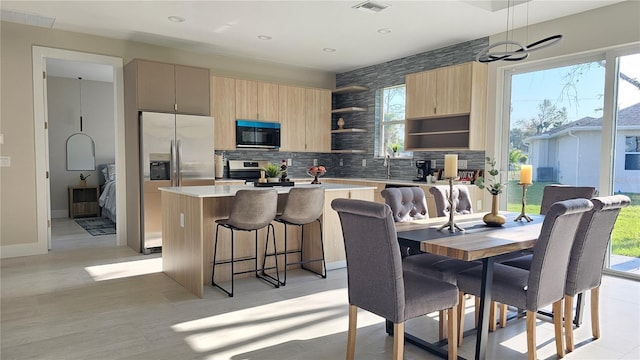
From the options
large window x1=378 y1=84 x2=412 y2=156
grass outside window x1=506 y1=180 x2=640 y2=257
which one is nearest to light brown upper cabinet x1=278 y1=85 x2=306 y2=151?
large window x1=378 y1=84 x2=412 y2=156

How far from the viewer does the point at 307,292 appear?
3627 millimetres

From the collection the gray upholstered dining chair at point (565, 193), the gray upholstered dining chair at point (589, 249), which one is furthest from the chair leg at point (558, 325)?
the gray upholstered dining chair at point (565, 193)

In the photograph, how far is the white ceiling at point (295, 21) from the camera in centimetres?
417

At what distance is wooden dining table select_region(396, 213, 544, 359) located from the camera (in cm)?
207

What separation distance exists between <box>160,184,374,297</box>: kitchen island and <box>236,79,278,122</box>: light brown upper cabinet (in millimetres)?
2465

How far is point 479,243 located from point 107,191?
7.35 m

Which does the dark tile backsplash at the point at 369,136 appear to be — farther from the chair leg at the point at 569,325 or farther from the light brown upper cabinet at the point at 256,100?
the chair leg at the point at 569,325

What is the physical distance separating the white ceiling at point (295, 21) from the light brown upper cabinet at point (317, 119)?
3.72 feet

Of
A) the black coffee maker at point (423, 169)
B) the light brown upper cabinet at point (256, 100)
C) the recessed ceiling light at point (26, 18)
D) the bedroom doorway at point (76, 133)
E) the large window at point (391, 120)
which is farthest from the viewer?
the bedroom doorway at point (76, 133)

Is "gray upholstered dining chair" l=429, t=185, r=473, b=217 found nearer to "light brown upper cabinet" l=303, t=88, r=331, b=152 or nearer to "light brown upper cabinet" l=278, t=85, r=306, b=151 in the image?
"light brown upper cabinet" l=278, t=85, r=306, b=151

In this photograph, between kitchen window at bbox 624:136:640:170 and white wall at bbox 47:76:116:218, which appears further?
white wall at bbox 47:76:116:218

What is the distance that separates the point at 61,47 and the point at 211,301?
12.8 ft

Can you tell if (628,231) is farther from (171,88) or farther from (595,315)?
(171,88)

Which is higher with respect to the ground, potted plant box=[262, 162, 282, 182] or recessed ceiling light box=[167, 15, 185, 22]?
recessed ceiling light box=[167, 15, 185, 22]
